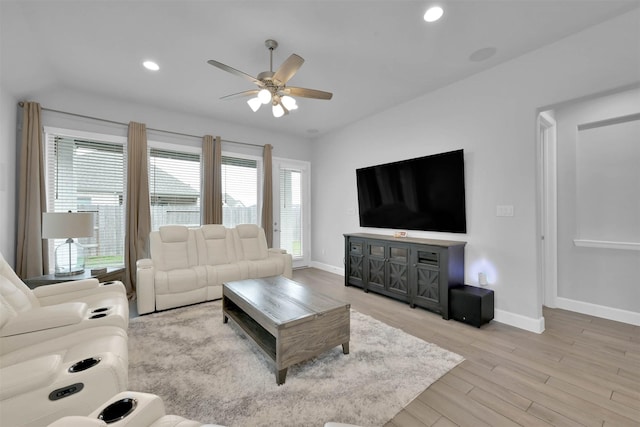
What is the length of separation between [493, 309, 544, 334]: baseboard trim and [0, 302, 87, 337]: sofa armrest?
3853 millimetres

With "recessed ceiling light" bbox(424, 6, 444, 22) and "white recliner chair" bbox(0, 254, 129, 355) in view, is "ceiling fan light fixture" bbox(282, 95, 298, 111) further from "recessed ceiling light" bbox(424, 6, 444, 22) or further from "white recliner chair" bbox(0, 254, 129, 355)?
"white recliner chair" bbox(0, 254, 129, 355)

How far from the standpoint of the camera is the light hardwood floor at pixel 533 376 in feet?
5.31

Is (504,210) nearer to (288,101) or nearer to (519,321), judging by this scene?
(519,321)

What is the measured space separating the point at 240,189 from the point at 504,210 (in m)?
4.26

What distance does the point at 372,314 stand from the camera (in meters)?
3.21

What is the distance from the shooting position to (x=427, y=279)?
10.7 ft

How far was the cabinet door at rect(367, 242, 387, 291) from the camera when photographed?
3.85 metres

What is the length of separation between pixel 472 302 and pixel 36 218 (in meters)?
5.21

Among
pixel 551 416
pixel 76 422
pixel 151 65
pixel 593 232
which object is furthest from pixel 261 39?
pixel 593 232

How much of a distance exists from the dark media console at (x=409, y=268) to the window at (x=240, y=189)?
2.15m

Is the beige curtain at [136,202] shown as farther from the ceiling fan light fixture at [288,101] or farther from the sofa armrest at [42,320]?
the ceiling fan light fixture at [288,101]

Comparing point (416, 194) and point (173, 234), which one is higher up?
point (416, 194)

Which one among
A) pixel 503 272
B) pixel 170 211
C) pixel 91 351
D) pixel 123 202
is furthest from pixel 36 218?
pixel 503 272

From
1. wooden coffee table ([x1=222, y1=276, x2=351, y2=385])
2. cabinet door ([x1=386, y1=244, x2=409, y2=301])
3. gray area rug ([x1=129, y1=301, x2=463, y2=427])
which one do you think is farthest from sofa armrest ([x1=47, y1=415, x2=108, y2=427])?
cabinet door ([x1=386, y1=244, x2=409, y2=301])
